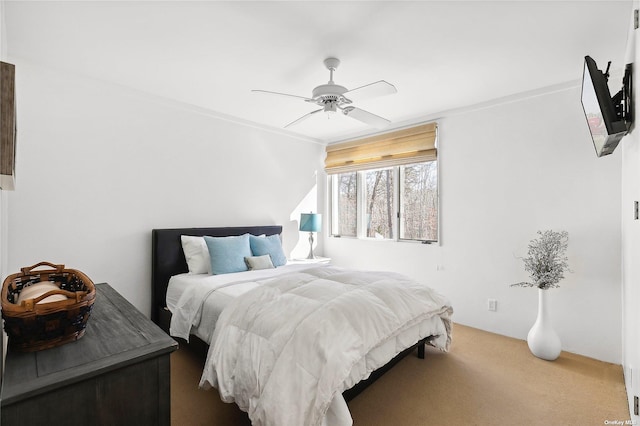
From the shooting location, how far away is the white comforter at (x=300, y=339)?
160 cm

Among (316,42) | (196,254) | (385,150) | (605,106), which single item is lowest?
(196,254)

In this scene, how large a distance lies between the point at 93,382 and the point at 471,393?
7.85ft

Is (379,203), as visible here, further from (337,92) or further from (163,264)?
(163,264)

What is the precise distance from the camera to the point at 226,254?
3.33 meters

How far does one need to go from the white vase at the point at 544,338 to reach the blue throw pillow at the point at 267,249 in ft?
8.79

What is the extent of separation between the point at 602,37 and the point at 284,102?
2739 mm

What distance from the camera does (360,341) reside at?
1.79m

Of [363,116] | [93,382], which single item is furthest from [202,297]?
[363,116]

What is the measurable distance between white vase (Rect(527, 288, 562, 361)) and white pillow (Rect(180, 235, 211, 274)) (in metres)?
3.25

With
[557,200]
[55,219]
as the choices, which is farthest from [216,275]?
[557,200]

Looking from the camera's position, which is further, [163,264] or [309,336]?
[163,264]

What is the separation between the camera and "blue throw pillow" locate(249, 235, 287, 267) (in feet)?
12.2

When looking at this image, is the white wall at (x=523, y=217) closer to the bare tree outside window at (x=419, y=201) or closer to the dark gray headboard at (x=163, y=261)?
the bare tree outside window at (x=419, y=201)

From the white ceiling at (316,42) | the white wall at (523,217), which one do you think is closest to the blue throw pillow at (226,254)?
the white ceiling at (316,42)
